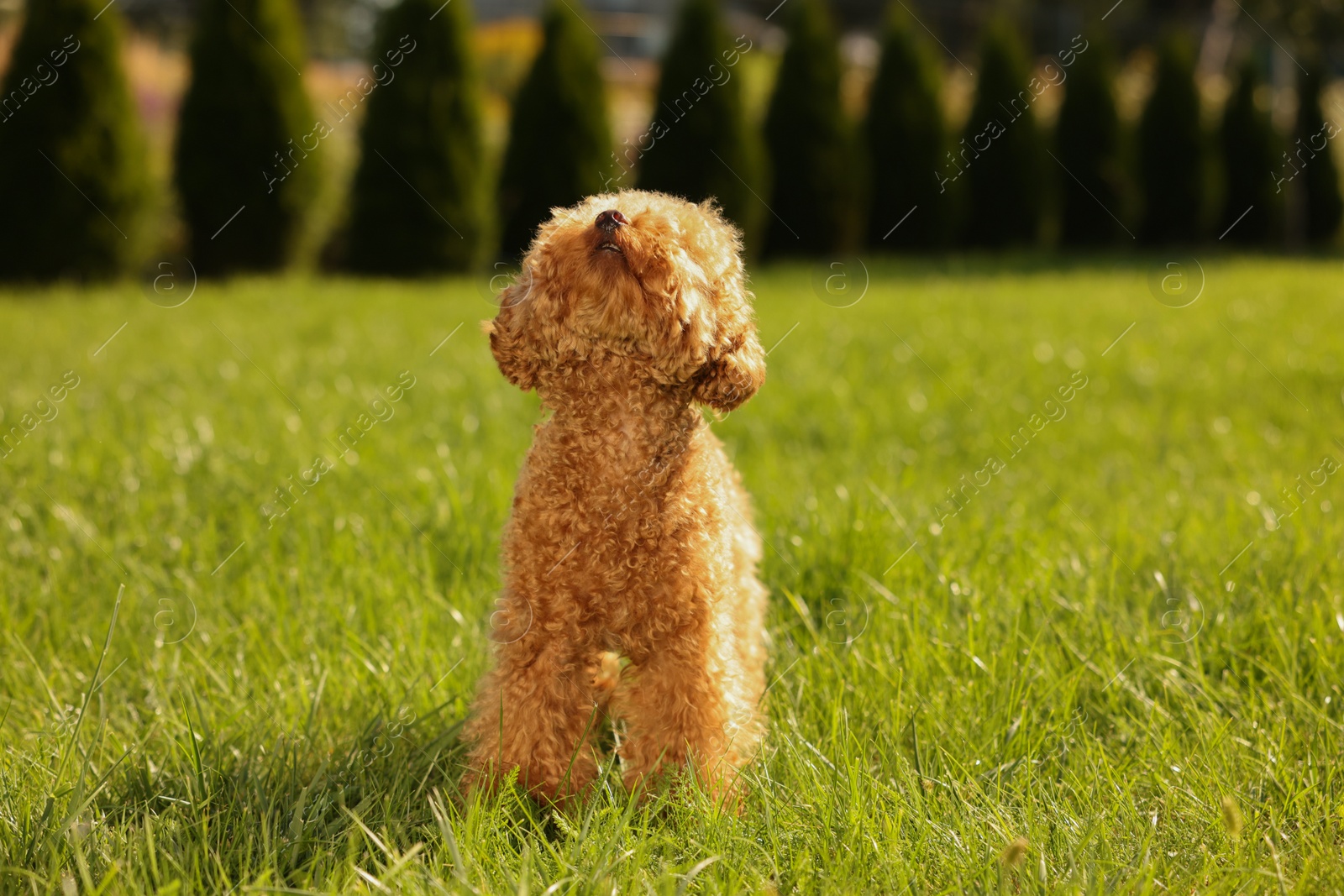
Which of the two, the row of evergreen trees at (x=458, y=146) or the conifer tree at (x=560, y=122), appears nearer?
the row of evergreen trees at (x=458, y=146)

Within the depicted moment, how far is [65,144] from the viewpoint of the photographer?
1081 cm

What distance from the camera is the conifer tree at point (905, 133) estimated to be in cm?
1491

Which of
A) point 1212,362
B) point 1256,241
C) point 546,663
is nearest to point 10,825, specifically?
point 546,663

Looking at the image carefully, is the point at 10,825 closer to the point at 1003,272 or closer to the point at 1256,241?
the point at 1003,272

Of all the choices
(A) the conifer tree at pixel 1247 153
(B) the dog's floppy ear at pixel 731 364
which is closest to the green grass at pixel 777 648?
(B) the dog's floppy ear at pixel 731 364

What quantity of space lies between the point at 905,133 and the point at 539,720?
14.2m

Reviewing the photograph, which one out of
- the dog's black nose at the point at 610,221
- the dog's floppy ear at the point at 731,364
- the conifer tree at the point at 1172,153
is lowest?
the conifer tree at the point at 1172,153

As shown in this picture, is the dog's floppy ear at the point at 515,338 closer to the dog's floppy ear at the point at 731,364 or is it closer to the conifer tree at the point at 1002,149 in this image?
the dog's floppy ear at the point at 731,364

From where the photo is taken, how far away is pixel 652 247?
213 cm

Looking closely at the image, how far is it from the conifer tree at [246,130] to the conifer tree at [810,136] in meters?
5.60

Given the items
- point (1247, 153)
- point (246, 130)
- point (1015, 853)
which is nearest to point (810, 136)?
point (246, 130)

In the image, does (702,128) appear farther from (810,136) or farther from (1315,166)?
(1315,166)

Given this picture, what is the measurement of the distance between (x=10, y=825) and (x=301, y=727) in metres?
0.69

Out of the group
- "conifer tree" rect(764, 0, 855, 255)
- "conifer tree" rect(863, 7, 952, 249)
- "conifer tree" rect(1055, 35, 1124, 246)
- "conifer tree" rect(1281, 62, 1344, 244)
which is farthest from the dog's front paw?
"conifer tree" rect(1281, 62, 1344, 244)
